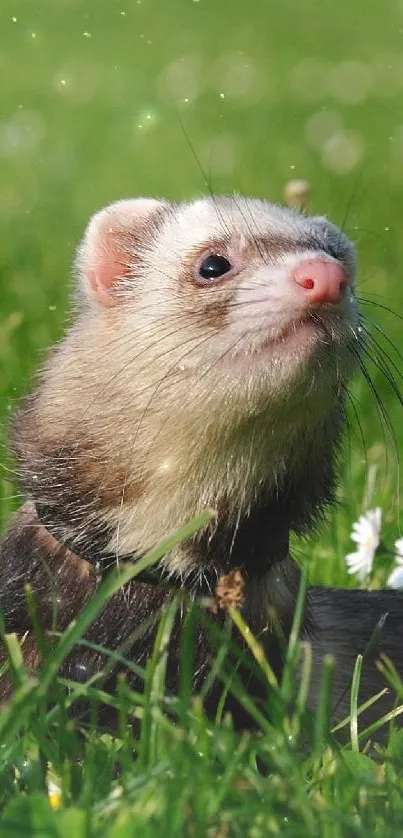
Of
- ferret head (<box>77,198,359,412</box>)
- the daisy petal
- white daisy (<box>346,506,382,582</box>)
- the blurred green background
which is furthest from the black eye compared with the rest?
the blurred green background

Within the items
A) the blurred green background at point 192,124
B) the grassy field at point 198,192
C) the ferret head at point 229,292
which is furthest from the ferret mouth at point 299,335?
the blurred green background at point 192,124

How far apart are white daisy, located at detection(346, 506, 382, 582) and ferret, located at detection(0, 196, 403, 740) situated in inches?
6.1

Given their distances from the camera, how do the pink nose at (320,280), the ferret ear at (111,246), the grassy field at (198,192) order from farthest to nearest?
1. the ferret ear at (111,246)
2. the pink nose at (320,280)
3. the grassy field at (198,192)

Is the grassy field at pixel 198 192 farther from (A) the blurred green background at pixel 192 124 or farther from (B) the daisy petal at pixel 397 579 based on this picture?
(B) the daisy petal at pixel 397 579

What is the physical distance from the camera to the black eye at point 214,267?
11.6 ft

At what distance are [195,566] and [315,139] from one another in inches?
305

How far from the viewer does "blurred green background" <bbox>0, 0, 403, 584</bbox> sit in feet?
26.0

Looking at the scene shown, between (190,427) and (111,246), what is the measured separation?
2.25 feet

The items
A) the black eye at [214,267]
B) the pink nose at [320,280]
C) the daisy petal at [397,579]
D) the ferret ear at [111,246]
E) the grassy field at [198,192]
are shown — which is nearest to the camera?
the grassy field at [198,192]

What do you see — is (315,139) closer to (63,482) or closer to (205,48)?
(205,48)

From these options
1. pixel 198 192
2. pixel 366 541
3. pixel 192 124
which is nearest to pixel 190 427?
pixel 366 541

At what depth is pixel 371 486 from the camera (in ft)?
16.6

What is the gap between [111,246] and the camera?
389 centimetres

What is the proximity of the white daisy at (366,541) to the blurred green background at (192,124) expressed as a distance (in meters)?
0.85
